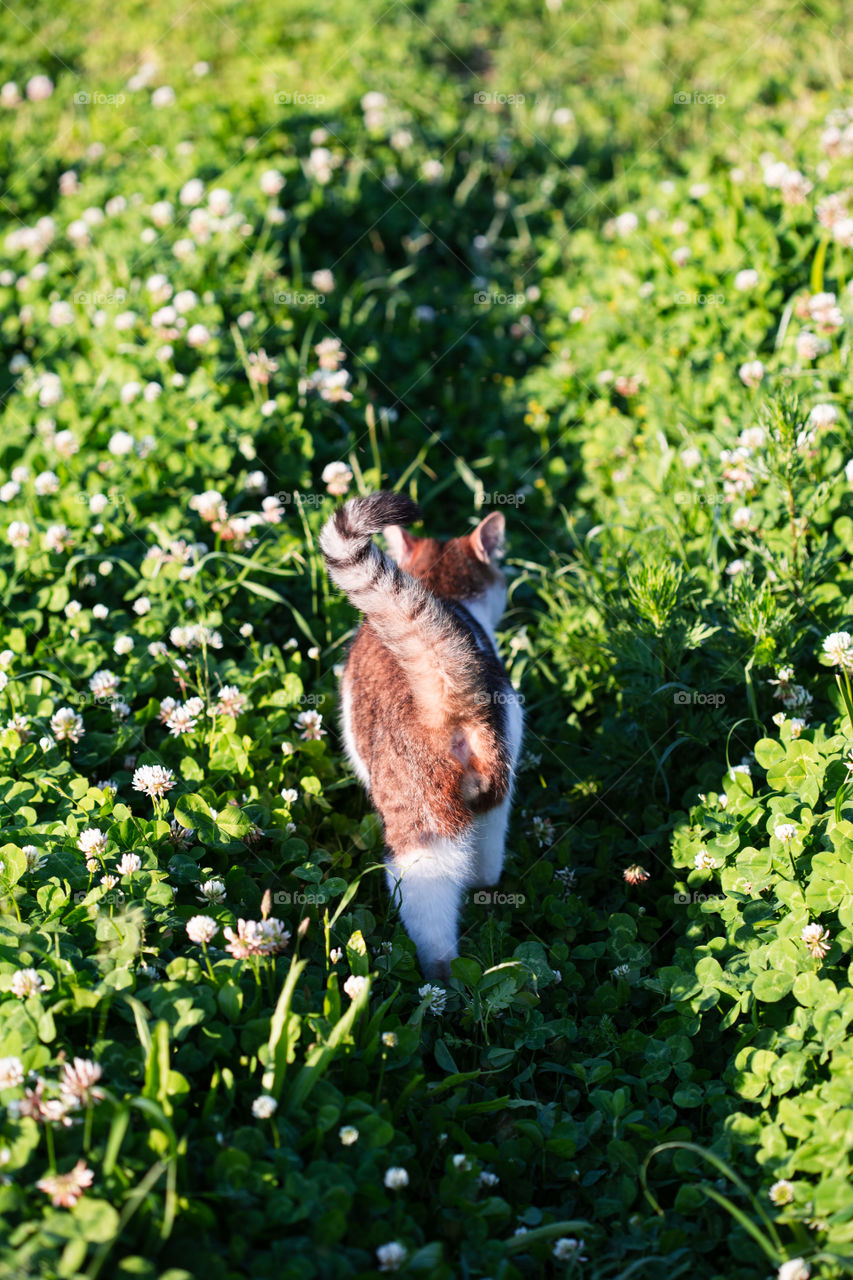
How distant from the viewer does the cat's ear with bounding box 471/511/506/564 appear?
13.2ft

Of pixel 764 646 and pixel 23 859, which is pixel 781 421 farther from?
pixel 23 859

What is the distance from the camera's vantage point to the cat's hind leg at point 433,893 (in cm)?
307

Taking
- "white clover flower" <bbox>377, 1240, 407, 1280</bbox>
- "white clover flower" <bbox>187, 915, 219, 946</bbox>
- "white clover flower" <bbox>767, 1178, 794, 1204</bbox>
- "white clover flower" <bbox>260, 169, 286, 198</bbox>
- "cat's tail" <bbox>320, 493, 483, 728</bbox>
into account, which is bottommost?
"white clover flower" <bbox>767, 1178, 794, 1204</bbox>

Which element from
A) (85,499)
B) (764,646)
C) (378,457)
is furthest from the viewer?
(378,457)

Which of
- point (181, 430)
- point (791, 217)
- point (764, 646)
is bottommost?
point (764, 646)

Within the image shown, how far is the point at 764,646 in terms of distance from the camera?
11.7 feet

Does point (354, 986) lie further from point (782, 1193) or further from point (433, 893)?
point (782, 1193)

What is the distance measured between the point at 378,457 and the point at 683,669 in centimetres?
210

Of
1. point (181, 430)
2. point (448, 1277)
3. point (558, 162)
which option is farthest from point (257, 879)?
point (558, 162)

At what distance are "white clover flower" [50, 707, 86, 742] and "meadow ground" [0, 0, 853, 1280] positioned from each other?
0.01 metres

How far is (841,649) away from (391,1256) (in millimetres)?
2289

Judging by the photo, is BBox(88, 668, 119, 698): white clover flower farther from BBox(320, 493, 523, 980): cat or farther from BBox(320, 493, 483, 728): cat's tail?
BBox(320, 493, 483, 728): cat's tail

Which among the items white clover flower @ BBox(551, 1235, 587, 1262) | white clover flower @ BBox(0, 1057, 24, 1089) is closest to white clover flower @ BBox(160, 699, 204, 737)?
white clover flower @ BBox(0, 1057, 24, 1089)

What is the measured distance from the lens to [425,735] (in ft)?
10.2
